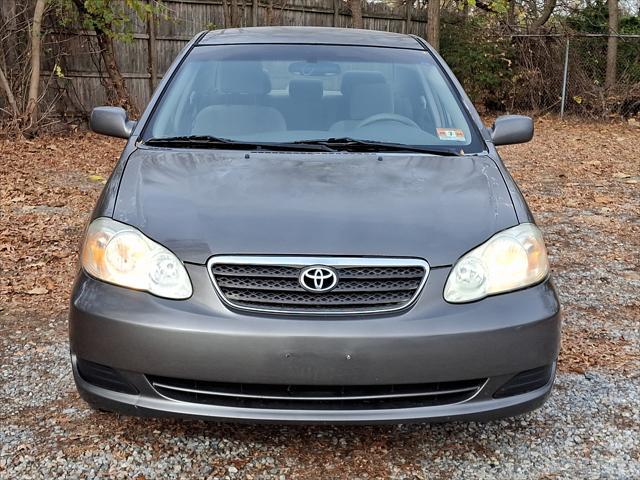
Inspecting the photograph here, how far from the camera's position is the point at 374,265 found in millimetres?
2320

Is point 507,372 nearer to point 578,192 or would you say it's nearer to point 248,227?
point 248,227

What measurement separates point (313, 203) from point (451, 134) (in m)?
1.12

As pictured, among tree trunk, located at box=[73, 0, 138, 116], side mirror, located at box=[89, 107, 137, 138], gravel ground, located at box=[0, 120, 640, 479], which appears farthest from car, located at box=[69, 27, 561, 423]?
tree trunk, located at box=[73, 0, 138, 116]

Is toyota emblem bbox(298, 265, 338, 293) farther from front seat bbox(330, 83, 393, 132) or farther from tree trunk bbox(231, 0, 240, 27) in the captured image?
tree trunk bbox(231, 0, 240, 27)

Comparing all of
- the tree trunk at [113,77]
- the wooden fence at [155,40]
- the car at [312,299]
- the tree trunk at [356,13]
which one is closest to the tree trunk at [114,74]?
the tree trunk at [113,77]

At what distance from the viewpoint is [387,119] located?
3.53 meters

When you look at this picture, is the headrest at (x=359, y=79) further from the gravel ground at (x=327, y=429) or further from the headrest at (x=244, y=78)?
the gravel ground at (x=327, y=429)

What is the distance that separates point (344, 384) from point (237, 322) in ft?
1.30


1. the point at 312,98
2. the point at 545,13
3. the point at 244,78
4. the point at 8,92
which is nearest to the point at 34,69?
the point at 8,92

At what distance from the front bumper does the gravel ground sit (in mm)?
309

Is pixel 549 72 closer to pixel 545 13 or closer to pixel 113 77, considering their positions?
pixel 545 13

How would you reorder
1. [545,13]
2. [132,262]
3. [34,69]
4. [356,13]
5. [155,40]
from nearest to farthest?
[132,262]
[34,69]
[155,40]
[356,13]
[545,13]

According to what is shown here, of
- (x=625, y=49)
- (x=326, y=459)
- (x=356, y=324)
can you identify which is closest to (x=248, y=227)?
(x=356, y=324)

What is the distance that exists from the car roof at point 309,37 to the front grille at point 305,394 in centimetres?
222
